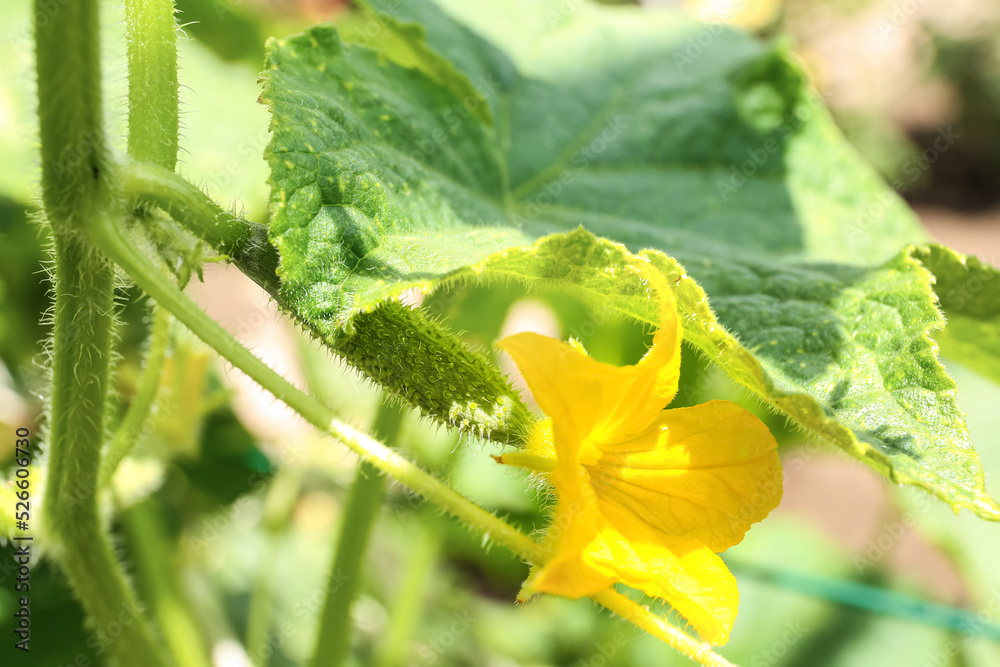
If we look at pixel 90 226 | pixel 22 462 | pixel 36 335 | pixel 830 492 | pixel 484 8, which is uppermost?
pixel 90 226

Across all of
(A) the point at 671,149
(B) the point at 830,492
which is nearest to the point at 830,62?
(B) the point at 830,492

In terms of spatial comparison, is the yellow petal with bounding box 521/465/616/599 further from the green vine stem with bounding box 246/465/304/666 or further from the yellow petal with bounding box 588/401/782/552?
the green vine stem with bounding box 246/465/304/666

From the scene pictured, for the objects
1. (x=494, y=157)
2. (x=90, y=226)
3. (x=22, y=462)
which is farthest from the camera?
(x=494, y=157)

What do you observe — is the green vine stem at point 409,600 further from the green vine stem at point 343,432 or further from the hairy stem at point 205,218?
the hairy stem at point 205,218

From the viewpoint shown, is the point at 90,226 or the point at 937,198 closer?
the point at 90,226

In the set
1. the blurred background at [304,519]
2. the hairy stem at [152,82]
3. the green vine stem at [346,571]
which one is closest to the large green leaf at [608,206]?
the hairy stem at [152,82]

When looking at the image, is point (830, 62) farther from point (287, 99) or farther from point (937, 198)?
point (287, 99)

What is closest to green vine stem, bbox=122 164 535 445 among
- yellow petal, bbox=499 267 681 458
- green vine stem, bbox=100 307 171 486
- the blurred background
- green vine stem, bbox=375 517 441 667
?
yellow petal, bbox=499 267 681 458

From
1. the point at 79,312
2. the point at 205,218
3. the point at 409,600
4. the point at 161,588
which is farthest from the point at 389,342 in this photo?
the point at 409,600
